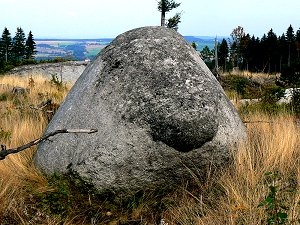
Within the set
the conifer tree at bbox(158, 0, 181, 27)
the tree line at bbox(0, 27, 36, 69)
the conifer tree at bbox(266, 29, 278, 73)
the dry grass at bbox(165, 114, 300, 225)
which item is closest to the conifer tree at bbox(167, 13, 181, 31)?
the conifer tree at bbox(158, 0, 181, 27)

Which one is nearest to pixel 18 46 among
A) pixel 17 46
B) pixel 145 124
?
pixel 17 46

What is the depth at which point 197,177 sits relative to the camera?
321cm

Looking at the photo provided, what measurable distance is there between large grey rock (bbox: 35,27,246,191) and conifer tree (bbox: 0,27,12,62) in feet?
194

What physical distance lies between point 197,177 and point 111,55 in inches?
57.6

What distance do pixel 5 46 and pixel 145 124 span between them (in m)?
62.2

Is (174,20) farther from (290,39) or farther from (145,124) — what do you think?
(290,39)

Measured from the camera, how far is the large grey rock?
302 cm

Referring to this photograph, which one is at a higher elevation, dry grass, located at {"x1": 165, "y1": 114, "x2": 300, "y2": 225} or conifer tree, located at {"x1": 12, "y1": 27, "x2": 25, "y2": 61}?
conifer tree, located at {"x1": 12, "y1": 27, "x2": 25, "y2": 61}

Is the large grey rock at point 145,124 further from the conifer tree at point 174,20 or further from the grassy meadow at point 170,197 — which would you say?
the conifer tree at point 174,20

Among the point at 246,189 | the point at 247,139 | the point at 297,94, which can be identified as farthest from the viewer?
A: the point at 297,94

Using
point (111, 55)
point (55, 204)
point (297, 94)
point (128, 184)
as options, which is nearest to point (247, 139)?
point (128, 184)

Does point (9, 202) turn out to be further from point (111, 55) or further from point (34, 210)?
point (111, 55)

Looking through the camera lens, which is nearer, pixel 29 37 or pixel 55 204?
pixel 55 204

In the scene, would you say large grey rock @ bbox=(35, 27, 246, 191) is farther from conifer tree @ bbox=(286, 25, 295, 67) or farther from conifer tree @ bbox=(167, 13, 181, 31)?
conifer tree @ bbox=(286, 25, 295, 67)
